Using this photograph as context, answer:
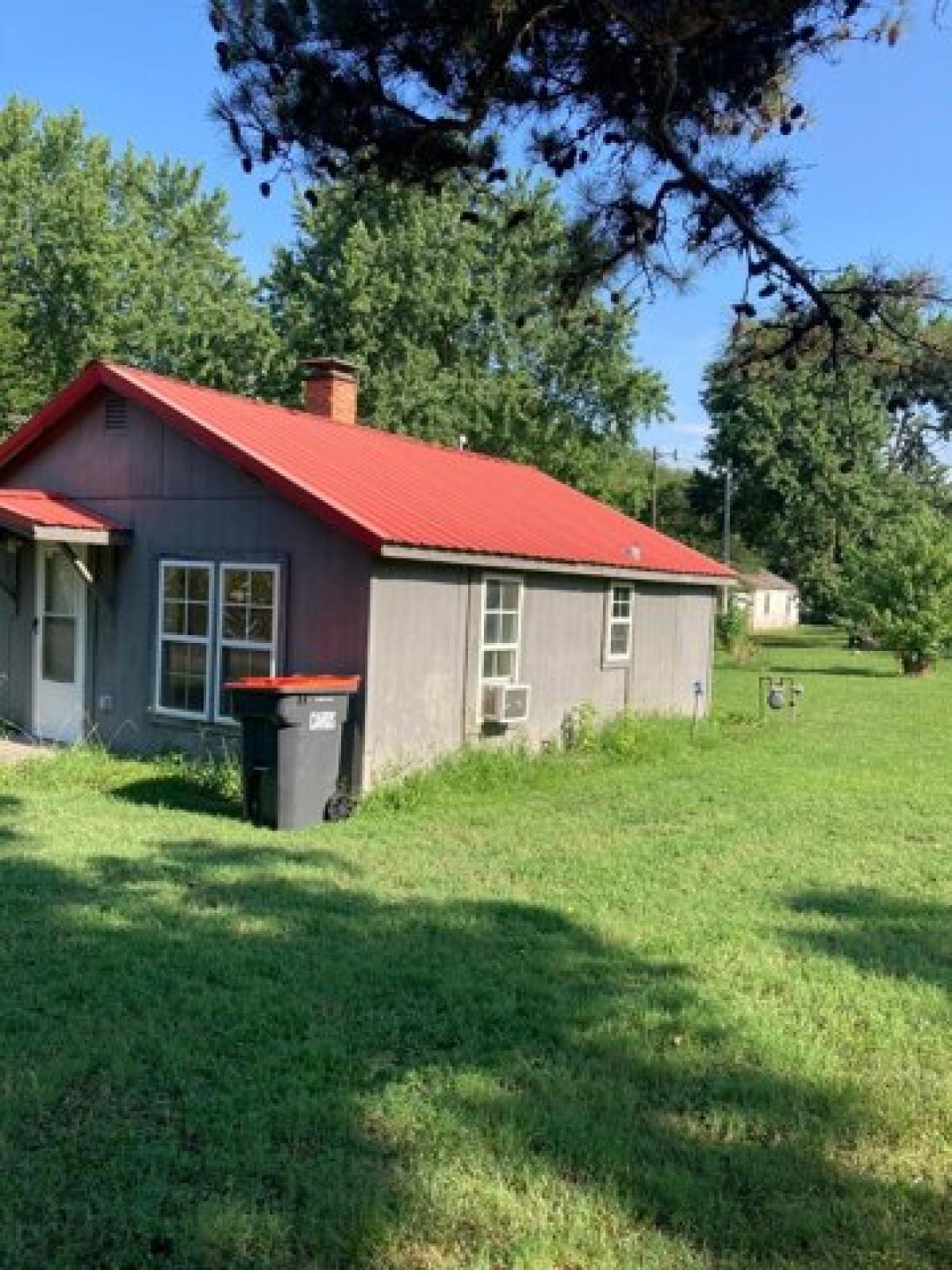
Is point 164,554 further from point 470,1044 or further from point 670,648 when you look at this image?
point 470,1044

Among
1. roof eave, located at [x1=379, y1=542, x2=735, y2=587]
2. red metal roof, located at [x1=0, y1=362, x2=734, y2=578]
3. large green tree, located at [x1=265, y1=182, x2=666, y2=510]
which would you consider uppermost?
large green tree, located at [x1=265, y1=182, x2=666, y2=510]

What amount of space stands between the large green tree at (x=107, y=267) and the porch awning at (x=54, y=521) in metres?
20.8

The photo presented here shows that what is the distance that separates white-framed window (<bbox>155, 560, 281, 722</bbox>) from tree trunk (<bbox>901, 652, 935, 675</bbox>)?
73.2 ft

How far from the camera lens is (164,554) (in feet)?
38.2

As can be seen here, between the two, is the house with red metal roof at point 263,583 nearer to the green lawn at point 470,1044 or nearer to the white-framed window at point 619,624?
the white-framed window at point 619,624

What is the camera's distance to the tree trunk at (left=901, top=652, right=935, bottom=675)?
96.1 feet

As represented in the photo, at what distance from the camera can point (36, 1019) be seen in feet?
15.3

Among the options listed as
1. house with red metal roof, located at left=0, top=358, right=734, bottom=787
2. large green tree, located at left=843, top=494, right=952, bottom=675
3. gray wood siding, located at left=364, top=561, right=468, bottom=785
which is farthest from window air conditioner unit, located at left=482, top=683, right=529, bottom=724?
large green tree, located at left=843, top=494, right=952, bottom=675

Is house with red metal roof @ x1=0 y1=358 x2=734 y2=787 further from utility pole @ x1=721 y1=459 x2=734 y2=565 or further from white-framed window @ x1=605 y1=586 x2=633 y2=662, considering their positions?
utility pole @ x1=721 y1=459 x2=734 y2=565

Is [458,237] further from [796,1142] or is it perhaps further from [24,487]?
[796,1142]

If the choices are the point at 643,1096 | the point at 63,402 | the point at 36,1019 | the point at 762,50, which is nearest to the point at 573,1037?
the point at 643,1096

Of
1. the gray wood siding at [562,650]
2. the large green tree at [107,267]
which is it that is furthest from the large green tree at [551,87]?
the large green tree at [107,267]

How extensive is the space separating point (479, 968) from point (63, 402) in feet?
30.1

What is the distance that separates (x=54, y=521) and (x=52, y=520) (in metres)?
0.06
